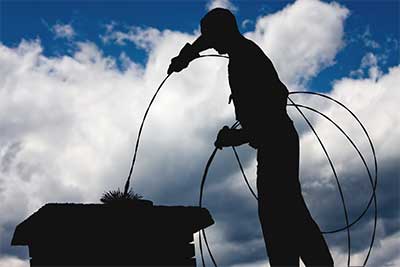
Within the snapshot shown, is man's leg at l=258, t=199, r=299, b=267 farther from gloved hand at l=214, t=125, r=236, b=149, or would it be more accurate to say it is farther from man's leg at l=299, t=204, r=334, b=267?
gloved hand at l=214, t=125, r=236, b=149

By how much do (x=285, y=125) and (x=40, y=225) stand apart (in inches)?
120

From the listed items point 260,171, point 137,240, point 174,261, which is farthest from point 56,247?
point 260,171

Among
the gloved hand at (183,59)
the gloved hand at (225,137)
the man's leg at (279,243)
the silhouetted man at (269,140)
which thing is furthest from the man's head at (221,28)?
the man's leg at (279,243)

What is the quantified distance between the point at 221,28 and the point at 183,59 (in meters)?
0.68

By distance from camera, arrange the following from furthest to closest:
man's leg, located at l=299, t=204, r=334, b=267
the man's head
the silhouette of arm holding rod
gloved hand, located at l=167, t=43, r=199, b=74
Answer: gloved hand, located at l=167, t=43, r=199, b=74 → the man's head → the silhouette of arm holding rod → man's leg, located at l=299, t=204, r=334, b=267

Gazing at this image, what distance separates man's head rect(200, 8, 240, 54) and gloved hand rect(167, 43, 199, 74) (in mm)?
395

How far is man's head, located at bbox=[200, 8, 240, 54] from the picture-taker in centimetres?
616

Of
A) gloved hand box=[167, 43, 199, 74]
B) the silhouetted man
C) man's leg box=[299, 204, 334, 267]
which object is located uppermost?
gloved hand box=[167, 43, 199, 74]

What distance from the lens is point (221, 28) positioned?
20.2 ft

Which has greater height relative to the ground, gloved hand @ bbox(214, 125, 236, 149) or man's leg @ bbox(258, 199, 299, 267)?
gloved hand @ bbox(214, 125, 236, 149)

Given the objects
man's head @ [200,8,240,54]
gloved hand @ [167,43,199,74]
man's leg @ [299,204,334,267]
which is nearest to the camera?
man's leg @ [299,204,334,267]

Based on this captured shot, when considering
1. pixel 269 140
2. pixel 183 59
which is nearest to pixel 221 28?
pixel 183 59

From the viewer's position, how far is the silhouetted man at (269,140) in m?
5.52

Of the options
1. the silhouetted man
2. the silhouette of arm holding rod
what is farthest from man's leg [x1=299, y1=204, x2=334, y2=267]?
the silhouette of arm holding rod
